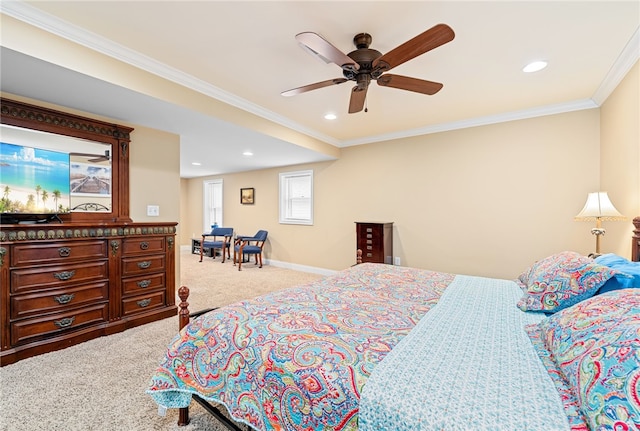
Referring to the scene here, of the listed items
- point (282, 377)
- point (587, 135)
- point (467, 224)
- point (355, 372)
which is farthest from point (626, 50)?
point (282, 377)

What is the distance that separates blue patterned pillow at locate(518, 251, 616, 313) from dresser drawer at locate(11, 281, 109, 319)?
141 inches

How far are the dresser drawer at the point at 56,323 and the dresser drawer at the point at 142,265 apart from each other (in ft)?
1.26

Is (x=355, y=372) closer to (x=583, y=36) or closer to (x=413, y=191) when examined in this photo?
(x=583, y=36)

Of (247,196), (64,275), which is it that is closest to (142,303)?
(64,275)

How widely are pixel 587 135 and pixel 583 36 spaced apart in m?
1.75

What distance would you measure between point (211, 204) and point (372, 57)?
23.1 feet

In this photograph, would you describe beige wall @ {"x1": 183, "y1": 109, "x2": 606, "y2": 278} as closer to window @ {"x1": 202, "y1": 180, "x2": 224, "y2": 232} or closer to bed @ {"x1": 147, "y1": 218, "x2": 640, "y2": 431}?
bed @ {"x1": 147, "y1": 218, "x2": 640, "y2": 431}

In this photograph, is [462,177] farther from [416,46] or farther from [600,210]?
[416,46]

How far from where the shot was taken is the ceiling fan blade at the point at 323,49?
1679mm

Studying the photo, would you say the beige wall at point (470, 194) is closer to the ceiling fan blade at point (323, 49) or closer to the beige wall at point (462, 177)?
the beige wall at point (462, 177)

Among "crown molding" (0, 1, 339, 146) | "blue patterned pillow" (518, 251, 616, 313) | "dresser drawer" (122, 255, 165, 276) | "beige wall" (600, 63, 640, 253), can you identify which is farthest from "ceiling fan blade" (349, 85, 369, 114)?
"dresser drawer" (122, 255, 165, 276)

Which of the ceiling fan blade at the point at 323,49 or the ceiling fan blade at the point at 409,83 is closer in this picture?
the ceiling fan blade at the point at 323,49

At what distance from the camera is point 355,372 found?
1.00 meters

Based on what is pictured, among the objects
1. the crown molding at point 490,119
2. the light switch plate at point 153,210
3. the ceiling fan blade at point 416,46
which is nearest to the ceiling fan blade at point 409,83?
the ceiling fan blade at point 416,46
